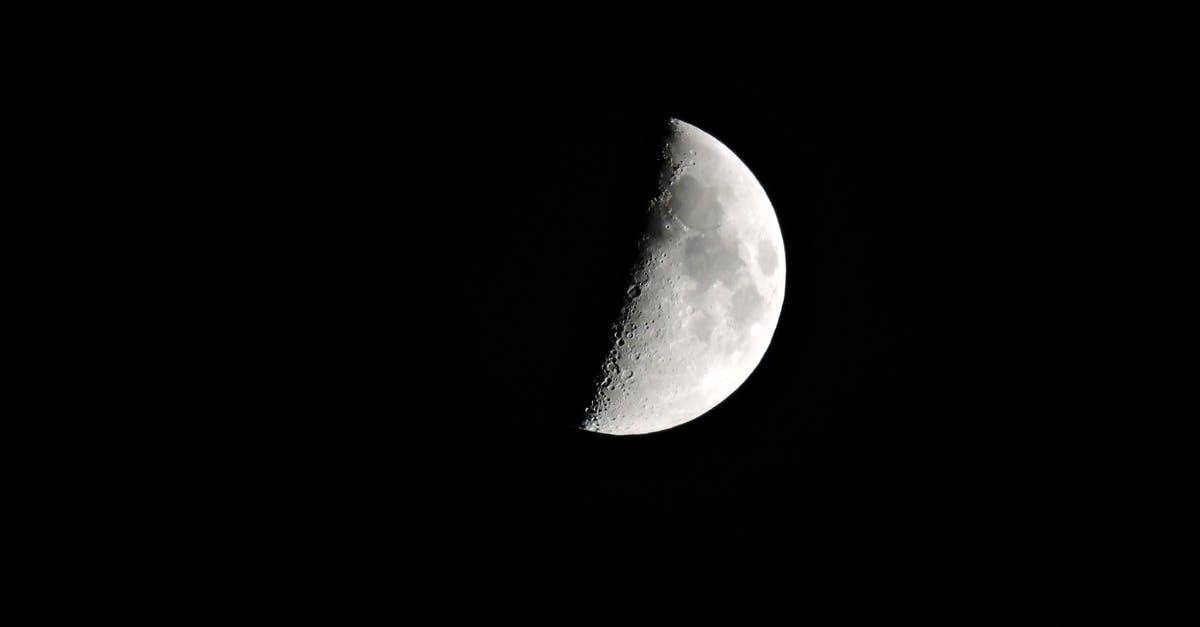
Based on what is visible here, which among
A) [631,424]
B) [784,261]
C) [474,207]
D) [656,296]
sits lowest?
[631,424]

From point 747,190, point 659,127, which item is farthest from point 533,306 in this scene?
point 747,190

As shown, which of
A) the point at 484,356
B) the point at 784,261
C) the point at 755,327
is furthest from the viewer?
the point at 784,261

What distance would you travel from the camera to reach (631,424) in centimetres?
285

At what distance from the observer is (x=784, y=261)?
2.93 m

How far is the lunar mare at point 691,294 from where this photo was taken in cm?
246

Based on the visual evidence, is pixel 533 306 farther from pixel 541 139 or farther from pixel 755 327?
pixel 755 327

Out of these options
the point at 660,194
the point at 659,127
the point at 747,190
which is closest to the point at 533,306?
the point at 660,194

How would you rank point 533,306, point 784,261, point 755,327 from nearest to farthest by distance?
point 533,306 < point 755,327 < point 784,261

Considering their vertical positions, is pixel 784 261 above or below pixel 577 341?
above

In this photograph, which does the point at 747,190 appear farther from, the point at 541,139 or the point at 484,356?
the point at 484,356

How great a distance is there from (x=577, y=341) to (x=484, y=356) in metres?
0.39

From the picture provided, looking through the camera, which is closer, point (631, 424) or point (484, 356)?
point (484, 356)

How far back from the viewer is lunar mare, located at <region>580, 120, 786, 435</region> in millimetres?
2463

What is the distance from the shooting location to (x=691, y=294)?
250 centimetres
